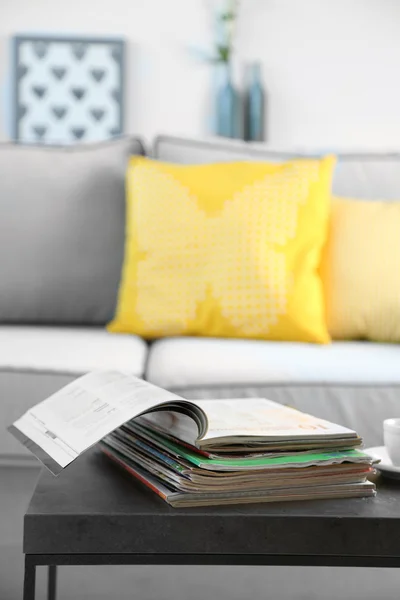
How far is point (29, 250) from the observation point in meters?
2.06

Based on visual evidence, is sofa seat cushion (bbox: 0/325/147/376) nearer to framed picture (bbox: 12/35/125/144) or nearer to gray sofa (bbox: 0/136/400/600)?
gray sofa (bbox: 0/136/400/600)

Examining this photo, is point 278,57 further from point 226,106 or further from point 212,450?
point 212,450

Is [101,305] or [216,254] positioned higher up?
[216,254]

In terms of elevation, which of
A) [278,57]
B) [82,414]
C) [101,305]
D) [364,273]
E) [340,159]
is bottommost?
[101,305]

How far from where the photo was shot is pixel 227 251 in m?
1.86

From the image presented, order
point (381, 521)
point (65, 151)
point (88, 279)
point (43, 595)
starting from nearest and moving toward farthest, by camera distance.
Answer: point (381, 521), point (43, 595), point (88, 279), point (65, 151)

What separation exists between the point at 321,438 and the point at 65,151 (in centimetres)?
160

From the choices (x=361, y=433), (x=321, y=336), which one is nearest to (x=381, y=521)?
(x=361, y=433)

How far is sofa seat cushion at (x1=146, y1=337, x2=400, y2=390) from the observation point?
148cm

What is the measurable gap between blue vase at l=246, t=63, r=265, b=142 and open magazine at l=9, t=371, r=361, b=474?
2.91 meters

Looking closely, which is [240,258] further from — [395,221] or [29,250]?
[29,250]

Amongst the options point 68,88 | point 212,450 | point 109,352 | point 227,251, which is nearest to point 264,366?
point 109,352

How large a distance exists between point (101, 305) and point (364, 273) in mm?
672

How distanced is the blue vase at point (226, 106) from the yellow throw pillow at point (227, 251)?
1.74 metres
